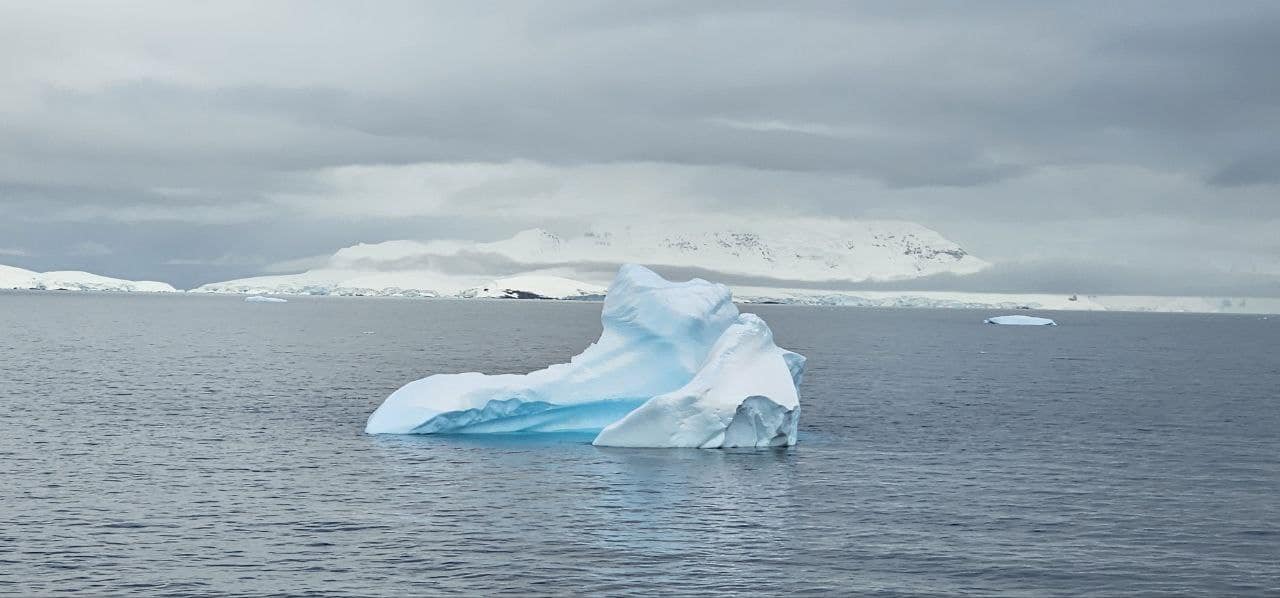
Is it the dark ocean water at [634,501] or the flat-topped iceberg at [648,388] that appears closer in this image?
the dark ocean water at [634,501]

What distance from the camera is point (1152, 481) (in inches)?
1554

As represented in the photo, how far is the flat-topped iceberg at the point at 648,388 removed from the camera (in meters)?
45.0

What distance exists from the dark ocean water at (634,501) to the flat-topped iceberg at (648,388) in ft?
4.43

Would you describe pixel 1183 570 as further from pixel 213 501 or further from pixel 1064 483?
pixel 213 501

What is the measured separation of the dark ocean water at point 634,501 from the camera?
1053 inches

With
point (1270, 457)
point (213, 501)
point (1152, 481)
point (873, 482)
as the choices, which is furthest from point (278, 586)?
point (1270, 457)

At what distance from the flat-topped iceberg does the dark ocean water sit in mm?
1351

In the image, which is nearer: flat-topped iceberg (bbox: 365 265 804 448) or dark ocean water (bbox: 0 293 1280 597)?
dark ocean water (bbox: 0 293 1280 597)

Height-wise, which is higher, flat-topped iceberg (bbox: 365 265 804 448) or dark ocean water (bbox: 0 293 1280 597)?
flat-topped iceberg (bbox: 365 265 804 448)

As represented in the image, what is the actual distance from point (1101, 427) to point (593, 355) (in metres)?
24.0

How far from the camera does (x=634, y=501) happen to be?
34938mm

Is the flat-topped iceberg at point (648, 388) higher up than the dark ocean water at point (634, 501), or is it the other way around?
the flat-topped iceberg at point (648, 388)

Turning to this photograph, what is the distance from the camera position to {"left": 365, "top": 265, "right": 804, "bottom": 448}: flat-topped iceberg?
45031mm

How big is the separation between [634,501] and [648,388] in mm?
15413
